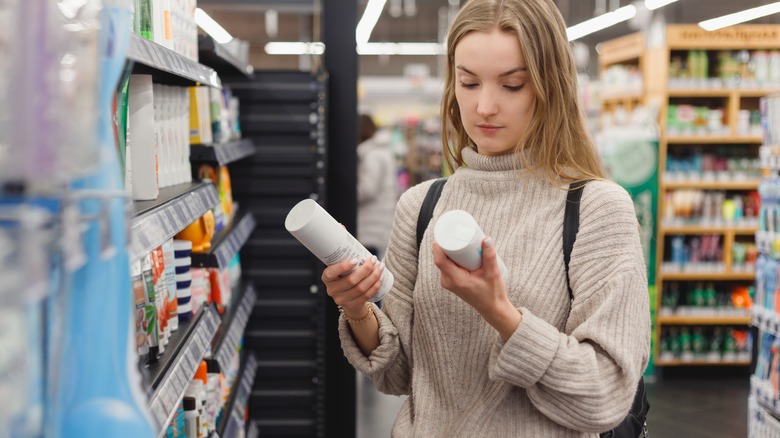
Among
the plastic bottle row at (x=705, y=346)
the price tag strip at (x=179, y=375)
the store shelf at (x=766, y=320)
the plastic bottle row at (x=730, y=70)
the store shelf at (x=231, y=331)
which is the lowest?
the plastic bottle row at (x=705, y=346)

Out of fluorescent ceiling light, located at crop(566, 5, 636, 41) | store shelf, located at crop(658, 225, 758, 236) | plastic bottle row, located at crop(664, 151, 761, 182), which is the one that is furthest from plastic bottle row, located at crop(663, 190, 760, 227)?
fluorescent ceiling light, located at crop(566, 5, 636, 41)

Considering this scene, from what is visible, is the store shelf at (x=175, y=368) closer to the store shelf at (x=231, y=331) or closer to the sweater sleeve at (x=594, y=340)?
the store shelf at (x=231, y=331)

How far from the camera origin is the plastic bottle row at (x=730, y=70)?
626 centimetres

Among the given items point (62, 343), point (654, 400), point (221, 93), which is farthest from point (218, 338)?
point (654, 400)

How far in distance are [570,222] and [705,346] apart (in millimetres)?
5274

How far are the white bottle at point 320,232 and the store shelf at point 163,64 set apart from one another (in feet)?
1.28

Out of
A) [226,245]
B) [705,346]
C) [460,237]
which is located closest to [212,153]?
[226,245]

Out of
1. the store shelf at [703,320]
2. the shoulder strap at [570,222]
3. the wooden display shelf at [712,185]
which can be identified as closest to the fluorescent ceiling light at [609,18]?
the wooden display shelf at [712,185]

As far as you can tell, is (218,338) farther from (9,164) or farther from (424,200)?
(9,164)

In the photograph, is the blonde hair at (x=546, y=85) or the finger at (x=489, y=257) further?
the blonde hair at (x=546, y=85)

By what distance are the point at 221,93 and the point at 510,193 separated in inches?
74.8

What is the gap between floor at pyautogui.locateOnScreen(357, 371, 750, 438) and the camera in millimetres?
5035

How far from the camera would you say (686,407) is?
18.1 ft

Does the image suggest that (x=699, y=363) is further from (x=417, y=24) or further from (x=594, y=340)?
(x=417, y=24)
